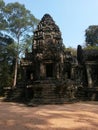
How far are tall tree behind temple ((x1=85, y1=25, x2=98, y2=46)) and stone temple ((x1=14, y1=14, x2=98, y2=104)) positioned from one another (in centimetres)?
2402

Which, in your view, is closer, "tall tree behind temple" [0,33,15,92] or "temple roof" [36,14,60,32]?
"temple roof" [36,14,60,32]

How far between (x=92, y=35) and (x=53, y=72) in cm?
3150

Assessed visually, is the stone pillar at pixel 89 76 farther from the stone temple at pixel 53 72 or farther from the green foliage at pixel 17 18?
the green foliage at pixel 17 18

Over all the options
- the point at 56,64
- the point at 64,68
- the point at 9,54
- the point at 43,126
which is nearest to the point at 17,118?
the point at 43,126

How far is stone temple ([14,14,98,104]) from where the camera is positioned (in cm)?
1720

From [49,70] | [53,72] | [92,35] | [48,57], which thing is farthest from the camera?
[92,35]

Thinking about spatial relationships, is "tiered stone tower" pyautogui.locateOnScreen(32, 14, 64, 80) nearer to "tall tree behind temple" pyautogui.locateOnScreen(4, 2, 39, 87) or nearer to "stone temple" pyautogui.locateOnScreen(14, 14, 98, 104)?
"stone temple" pyautogui.locateOnScreen(14, 14, 98, 104)

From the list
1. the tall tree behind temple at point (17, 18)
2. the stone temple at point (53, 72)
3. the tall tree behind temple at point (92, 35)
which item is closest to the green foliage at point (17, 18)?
the tall tree behind temple at point (17, 18)

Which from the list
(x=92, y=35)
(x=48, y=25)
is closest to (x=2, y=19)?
(x=48, y=25)

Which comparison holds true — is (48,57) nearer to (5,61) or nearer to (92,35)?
(5,61)

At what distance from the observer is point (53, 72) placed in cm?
2000

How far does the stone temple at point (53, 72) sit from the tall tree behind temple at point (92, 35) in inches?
946

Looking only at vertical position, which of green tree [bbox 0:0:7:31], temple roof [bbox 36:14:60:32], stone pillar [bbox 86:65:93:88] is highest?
green tree [bbox 0:0:7:31]

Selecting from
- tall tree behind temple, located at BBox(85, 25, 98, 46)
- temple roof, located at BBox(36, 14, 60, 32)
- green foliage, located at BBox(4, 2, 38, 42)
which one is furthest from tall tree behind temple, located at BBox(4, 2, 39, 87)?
tall tree behind temple, located at BBox(85, 25, 98, 46)
